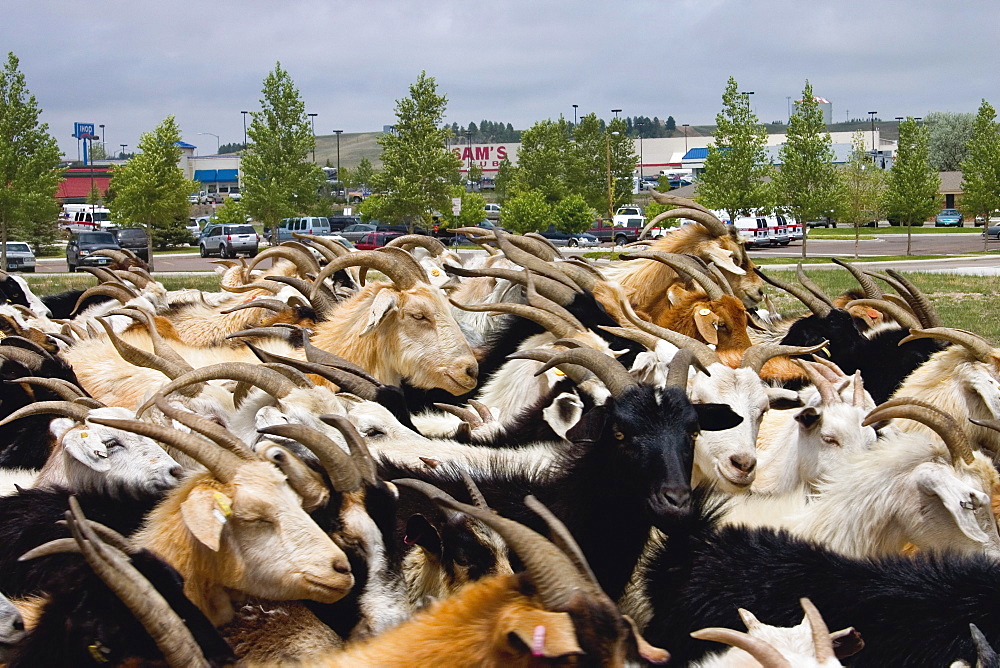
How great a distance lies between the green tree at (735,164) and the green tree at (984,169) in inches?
386

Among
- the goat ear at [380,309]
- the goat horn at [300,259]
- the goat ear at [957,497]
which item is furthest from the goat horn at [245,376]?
the goat horn at [300,259]

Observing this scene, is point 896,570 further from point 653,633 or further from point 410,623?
point 410,623

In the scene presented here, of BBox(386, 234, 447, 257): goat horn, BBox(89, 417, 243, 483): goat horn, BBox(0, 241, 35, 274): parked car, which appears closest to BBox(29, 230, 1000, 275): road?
BBox(0, 241, 35, 274): parked car

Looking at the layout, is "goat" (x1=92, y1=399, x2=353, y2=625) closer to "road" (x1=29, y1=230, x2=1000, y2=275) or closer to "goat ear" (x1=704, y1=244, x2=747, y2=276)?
"goat ear" (x1=704, y1=244, x2=747, y2=276)

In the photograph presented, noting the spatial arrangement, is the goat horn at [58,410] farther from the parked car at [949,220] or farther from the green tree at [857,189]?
the parked car at [949,220]

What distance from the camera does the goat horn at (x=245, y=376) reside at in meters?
5.09

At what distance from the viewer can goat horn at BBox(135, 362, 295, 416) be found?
5086 millimetres

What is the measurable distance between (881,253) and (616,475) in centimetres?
3894

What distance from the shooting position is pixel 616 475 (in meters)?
4.37

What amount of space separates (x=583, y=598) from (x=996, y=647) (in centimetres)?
142

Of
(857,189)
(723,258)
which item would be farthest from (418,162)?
(723,258)

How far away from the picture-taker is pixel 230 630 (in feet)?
12.2

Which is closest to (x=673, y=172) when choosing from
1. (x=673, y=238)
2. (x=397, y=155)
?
(x=397, y=155)

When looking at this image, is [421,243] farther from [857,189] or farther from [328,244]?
[857,189]
